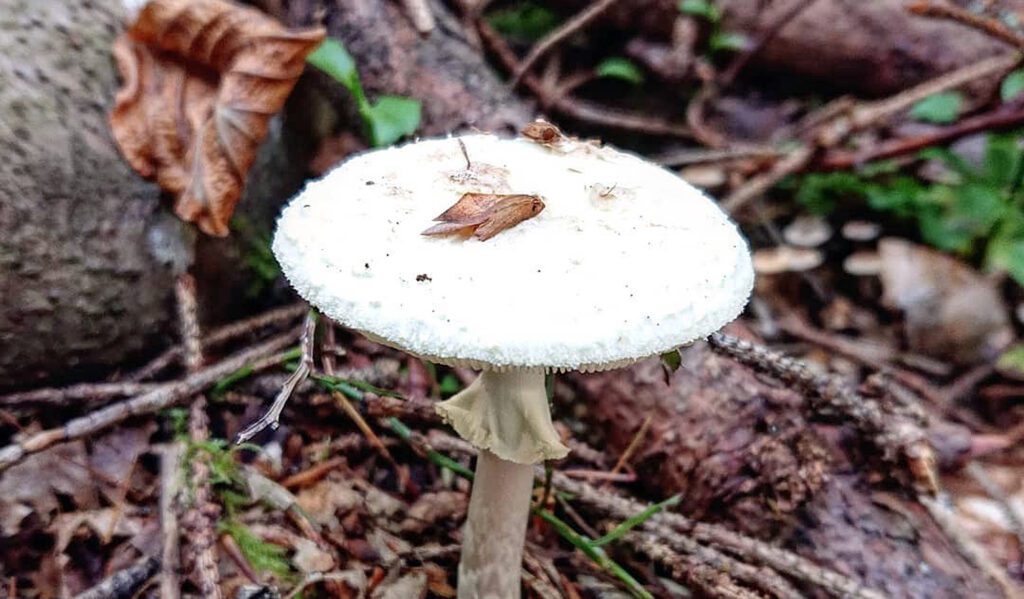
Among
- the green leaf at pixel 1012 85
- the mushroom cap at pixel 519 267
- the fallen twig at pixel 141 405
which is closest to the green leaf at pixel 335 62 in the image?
the fallen twig at pixel 141 405

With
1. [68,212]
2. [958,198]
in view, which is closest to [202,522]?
[68,212]

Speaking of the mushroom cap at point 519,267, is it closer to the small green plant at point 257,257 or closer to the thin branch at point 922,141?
the small green plant at point 257,257

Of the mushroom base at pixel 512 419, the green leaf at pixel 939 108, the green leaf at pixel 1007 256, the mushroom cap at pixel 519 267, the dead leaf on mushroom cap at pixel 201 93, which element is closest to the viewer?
the mushroom cap at pixel 519 267

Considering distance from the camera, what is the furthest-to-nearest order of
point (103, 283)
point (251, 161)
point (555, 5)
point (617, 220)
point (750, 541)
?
point (555, 5) < point (251, 161) < point (103, 283) < point (750, 541) < point (617, 220)

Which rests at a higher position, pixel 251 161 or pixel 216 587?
pixel 251 161

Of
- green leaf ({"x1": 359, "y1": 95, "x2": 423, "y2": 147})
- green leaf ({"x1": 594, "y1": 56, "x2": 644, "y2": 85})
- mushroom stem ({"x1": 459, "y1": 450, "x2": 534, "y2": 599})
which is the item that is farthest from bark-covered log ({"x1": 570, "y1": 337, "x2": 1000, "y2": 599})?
green leaf ({"x1": 594, "y1": 56, "x2": 644, "y2": 85})

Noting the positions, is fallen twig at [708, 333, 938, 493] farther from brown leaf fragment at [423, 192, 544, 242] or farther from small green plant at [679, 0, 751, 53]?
small green plant at [679, 0, 751, 53]

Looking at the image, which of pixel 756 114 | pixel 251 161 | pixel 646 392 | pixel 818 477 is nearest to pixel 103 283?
pixel 251 161

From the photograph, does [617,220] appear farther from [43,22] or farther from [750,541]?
[43,22]
